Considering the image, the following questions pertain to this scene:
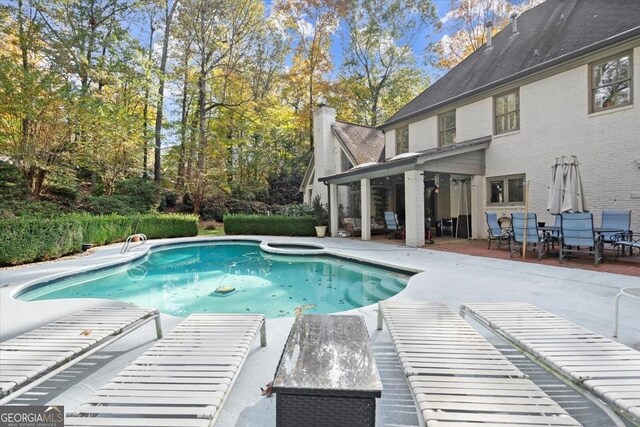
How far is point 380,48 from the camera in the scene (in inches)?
981

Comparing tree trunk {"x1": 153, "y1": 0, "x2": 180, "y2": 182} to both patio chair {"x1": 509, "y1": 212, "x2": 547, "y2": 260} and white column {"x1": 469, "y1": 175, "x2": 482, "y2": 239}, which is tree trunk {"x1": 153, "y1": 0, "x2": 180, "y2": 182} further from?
patio chair {"x1": 509, "y1": 212, "x2": 547, "y2": 260}

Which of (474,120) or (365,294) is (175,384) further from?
(474,120)

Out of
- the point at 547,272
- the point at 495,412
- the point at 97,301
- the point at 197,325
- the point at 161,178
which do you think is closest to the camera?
the point at 495,412

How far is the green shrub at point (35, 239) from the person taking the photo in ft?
28.0

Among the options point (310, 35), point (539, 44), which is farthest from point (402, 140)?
point (310, 35)

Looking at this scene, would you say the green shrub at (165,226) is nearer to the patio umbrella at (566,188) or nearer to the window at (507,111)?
the window at (507,111)

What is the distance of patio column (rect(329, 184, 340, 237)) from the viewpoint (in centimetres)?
1562

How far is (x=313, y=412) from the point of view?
1800 mm

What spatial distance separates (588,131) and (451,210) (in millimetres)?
5900

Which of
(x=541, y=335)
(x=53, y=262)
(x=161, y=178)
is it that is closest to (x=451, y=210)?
(x=541, y=335)

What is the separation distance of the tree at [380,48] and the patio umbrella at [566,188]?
733 inches

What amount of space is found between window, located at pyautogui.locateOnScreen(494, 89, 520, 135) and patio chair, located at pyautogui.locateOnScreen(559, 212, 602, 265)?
525cm

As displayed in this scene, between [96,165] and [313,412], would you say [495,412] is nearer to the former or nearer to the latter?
[313,412]

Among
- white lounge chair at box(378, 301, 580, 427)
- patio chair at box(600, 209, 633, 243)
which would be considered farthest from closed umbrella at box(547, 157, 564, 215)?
white lounge chair at box(378, 301, 580, 427)
